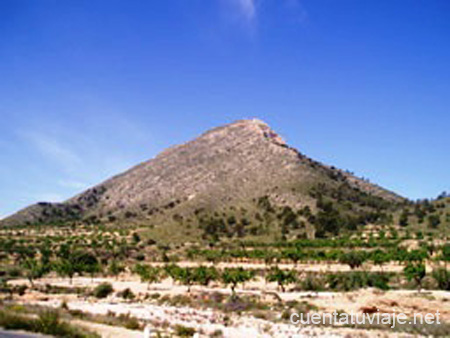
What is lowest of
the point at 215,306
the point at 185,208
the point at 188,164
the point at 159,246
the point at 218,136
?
the point at 215,306

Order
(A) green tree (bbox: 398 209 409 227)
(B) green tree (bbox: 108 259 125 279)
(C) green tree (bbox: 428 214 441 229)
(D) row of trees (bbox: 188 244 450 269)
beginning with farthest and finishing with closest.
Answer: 1. (A) green tree (bbox: 398 209 409 227)
2. (C) green tree (bbox: 428 214 441 229)
3. (B) green tree (bbox: 108 259 125 279)
4. (D) row of trees (bbox: 188 244 450 269)

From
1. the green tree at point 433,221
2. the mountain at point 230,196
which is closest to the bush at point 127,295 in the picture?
the mountain at point 230,196

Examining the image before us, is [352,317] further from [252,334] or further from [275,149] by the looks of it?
[275,149]

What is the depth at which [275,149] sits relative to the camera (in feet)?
495

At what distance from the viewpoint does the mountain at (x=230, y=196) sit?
349 ft

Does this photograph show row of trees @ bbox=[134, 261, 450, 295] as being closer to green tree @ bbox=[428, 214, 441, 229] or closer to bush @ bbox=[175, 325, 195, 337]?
bush @ bbox=[175, 325, 195, 337]

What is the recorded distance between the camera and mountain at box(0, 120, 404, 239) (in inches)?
4193

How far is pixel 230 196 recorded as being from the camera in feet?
413

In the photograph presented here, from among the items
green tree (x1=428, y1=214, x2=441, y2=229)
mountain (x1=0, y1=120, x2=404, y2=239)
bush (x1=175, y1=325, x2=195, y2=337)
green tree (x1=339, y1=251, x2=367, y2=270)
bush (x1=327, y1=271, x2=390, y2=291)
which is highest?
mountain (x1=0, y1=120, x2=404, y2=239)

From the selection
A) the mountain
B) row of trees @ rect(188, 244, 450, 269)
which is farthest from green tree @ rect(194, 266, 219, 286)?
the mountain

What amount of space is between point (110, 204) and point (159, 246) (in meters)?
70.1

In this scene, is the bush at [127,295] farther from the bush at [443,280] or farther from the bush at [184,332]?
the bush at [443,280]

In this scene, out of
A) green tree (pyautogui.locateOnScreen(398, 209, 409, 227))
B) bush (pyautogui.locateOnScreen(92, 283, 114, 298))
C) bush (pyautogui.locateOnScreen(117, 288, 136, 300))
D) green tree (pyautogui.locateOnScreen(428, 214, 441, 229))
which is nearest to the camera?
bush (pyautogui.locateOnScreen(117, 288, 136, 300))

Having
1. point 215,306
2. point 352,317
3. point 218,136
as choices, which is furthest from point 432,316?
point 218,136
